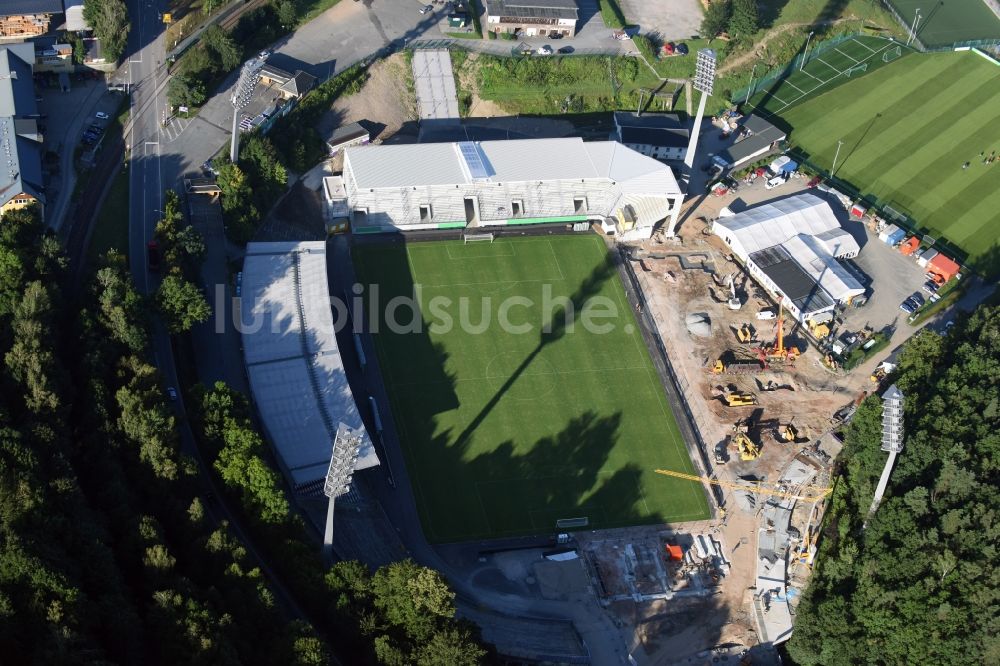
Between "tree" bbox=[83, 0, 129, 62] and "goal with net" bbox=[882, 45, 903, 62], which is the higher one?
"tree" bbox=[83, 0, 129, 62]

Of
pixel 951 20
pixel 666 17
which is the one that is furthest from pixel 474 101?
pixel 951 20

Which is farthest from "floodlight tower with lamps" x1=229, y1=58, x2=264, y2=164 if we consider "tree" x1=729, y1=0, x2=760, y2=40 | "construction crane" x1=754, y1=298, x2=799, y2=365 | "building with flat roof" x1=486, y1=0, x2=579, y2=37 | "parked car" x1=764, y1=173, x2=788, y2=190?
"tree" x1=729, y1=0, x2=760, y2=40

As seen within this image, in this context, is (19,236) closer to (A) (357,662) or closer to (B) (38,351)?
(B) (38,351)

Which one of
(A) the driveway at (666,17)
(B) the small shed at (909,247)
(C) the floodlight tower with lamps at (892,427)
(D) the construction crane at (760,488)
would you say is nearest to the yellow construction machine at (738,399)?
(D) the construction crane at (760,488)

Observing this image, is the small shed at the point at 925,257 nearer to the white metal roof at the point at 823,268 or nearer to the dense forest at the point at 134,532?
the white metal roof at the point at 823,268

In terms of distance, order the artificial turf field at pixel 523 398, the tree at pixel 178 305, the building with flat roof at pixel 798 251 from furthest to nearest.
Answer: the building with flat roof at pixel 798 251, the tree at pixel 178 305, the artificial turf field at pixel 523 398

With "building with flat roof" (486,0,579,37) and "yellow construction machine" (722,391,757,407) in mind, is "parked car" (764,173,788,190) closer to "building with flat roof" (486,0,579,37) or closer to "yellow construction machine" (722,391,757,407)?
"building with flat roof" (486,0,579,37)
